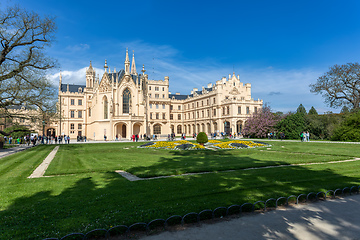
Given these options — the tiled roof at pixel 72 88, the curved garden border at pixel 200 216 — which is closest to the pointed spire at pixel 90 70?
the tiled roof at pixel 72 88

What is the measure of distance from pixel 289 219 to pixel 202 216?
244 centimetres

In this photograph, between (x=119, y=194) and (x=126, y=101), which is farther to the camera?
(x=126, y=101)

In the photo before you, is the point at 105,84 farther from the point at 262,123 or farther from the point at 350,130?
the point at 350,130

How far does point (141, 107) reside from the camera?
5472cm

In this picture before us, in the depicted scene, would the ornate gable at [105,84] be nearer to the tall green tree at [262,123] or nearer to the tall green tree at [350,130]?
the tall green tree at [262,123]

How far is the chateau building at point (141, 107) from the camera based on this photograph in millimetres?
53469

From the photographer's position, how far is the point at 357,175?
11.0m

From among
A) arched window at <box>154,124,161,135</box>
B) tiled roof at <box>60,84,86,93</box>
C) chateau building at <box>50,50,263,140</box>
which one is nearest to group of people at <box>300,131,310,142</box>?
chateau building at <box>50,50,263,140</box>

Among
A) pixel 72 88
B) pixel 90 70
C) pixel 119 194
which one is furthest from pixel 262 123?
pixel 72 88

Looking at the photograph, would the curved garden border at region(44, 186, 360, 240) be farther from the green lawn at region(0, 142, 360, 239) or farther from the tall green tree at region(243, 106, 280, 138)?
the tall green tree at region(243, 106, 280, 138)

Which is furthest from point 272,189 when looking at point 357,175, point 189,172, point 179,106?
point 179,106

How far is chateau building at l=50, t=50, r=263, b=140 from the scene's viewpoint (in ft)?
175

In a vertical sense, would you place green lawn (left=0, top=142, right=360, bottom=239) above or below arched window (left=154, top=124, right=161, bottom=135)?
below

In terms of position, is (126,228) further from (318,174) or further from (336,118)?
(336,118)
